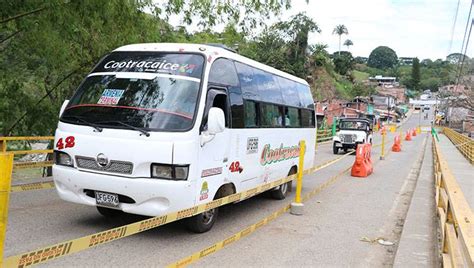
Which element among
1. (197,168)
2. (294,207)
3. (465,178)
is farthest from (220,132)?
(465,178)

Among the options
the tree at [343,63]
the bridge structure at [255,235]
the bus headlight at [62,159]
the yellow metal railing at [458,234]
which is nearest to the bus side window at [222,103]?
the bridge structure at [255,235]

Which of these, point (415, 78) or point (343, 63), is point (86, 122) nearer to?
point (343, 63)

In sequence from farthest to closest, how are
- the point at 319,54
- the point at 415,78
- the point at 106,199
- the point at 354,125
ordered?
the point at 415,78 → the point at 319,54 → the point at 354,125 → the point at 106,199

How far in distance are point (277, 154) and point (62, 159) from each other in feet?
13.9

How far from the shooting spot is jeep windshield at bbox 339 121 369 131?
1064 inches

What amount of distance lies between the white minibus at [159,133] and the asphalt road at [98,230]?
0.36m

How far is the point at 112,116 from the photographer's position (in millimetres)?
5809

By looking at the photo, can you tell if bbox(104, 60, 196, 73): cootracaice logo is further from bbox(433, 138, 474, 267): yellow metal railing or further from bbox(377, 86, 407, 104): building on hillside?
bbox(377, 86, 407, 104): building on hillside

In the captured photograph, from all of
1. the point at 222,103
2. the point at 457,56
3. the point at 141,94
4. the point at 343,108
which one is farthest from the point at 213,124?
the point at 343,108

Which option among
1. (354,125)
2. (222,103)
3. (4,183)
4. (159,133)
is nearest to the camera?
(4,183)

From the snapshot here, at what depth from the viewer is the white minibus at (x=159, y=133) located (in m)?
5.41

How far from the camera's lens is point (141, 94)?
5969 millimetres

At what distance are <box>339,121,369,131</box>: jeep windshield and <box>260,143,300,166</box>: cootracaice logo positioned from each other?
1781cm

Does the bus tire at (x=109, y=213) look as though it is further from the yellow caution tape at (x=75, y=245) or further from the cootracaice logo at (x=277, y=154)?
the cootracaice logo at (x=277, y=154)
